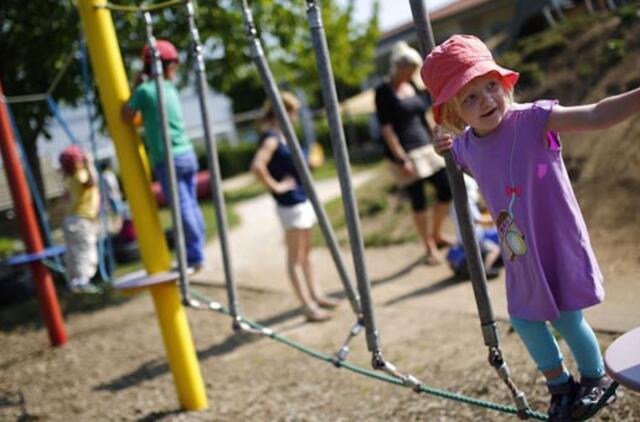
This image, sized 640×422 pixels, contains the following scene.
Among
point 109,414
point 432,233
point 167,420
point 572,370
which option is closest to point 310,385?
point 167,420

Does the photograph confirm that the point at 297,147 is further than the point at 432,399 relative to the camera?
No

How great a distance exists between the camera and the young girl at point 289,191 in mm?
5105

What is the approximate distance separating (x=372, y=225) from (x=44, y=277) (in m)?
3.58

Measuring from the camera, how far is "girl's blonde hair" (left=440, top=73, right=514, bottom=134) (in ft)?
7.35

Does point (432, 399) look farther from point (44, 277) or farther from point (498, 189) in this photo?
point (44, 277)

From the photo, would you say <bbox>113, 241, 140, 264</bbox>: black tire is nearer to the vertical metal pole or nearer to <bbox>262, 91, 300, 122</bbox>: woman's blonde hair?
<bbox>262, 91, 300, 122</bbox>: woman's blonde hair

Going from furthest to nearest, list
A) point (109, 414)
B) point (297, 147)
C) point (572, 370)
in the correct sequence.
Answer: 1. point (109, 414)
2. point (572, 370)
3. point (297, 147)

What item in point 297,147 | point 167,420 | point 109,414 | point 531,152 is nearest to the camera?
point 531,152

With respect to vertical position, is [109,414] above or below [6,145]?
below

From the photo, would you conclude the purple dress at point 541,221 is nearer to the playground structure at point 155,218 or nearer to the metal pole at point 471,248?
the metal pole at point 471,248

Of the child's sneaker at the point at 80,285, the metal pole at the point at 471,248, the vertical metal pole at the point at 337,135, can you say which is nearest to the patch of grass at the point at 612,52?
the child's sneaker at the point at 80,285

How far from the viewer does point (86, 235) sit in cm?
630

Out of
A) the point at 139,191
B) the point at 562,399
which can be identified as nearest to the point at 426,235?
the point at 139,191

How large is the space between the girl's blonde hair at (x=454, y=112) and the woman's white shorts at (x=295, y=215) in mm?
2908
